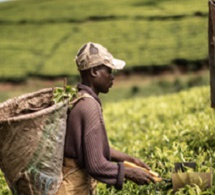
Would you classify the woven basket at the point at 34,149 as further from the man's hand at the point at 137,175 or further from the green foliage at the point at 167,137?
the green foliage at the point at 167,137

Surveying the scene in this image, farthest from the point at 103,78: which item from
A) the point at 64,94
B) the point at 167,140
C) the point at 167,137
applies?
the point at 167,137

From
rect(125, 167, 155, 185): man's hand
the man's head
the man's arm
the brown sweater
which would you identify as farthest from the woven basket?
the man's arm

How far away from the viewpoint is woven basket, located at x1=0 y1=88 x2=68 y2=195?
3545mm

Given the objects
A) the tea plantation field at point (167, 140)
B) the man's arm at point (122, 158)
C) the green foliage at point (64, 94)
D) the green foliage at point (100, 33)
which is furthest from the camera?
the green foliage at point (100, 33)

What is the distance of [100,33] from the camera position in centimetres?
3456

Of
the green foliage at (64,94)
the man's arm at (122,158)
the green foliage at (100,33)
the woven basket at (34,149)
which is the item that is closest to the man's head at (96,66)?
the green foliage at (64,94)

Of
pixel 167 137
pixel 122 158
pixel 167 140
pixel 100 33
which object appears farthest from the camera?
pixel 100 33

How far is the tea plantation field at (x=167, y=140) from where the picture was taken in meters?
5.13

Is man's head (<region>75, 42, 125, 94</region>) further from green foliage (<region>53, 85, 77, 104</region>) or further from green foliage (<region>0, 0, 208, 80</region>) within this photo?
green foliage (<region>0, 0, 208, 80</region>)

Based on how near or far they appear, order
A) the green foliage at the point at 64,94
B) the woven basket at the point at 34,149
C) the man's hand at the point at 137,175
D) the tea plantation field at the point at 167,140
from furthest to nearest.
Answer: the tea plantation field at the point at 167,140, the green foliage at the point at 64,94, the man's hand at the point at 137,175, the woven basket at the point at 34,149

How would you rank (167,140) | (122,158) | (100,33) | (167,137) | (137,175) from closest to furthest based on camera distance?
(137,175), (122,158), (167,140), (167,137), (100,33)

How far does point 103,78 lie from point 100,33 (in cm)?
3093

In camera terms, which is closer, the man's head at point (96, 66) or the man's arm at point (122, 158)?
the man's head at point (96, 66)

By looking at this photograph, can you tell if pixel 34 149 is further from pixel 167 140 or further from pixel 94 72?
pixel 167 140
